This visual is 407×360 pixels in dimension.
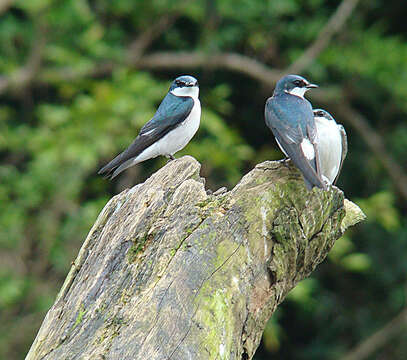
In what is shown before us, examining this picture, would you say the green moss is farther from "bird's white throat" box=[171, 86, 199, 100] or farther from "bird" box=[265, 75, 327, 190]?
"bird's white throat" box=[171, 86, 199, 100]

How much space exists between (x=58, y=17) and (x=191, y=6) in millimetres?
1351

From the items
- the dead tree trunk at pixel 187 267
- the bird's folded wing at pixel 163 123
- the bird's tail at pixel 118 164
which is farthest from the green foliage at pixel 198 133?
the dead tree trunk at pixel 187 267

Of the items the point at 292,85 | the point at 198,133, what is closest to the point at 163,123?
the point at 292,85

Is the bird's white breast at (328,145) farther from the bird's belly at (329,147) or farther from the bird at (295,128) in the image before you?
the bird at (295,128)

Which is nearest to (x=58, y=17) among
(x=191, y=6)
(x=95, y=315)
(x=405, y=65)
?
(x=191, y=6)

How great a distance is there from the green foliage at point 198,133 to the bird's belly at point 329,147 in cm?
302

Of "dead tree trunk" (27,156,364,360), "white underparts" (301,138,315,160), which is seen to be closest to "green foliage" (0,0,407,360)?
"white underparts" (301,138,315,160)

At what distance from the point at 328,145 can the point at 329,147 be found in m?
0.01

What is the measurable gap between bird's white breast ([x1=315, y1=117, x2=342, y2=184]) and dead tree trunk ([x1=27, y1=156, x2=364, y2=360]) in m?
0.89

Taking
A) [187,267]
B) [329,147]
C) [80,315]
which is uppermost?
[187,267]

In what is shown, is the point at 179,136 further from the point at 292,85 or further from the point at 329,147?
the point at 329,147

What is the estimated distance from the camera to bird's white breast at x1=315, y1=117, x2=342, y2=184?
4164 millimetres

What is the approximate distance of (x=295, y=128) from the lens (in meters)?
3.84

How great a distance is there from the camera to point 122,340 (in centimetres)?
262
